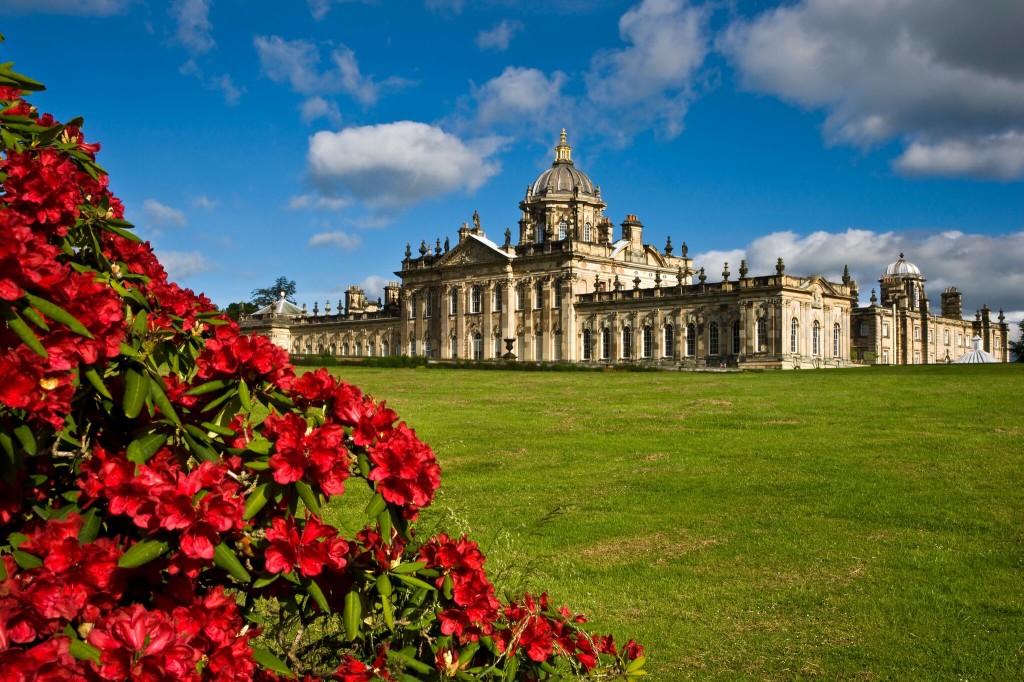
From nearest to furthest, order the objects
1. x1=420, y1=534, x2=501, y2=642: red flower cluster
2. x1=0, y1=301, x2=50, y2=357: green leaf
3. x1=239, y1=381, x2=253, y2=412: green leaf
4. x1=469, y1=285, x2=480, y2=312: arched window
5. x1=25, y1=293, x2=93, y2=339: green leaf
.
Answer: x1=0, y1=301, x2=50, y2=357: green leaf → x1=25, y1=293, x2=93, y2=339: green leaf → x1=239, y1=381, x2=253, y2=412: green leaf → x1=420, y1=534, x2=501, y2=642: red flower cluster → x1=469, y1=285, x2=480, y2=312: arched window

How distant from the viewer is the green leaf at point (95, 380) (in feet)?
9.87

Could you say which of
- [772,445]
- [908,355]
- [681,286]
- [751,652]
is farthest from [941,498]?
[908,355]

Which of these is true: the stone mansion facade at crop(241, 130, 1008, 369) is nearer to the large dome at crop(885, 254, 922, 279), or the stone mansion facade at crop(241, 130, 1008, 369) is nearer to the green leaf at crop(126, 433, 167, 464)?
the large dome at crop(885, 254, 922, 279)

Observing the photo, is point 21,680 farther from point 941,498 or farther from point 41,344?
point 941,498

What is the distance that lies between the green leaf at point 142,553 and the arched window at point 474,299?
71836 mm

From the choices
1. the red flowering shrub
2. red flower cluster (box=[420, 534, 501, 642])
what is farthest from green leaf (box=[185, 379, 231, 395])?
red flower cluster (box=[420, 534, 501, 642])

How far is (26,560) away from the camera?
293 centimetres

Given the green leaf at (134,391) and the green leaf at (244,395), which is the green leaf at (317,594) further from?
the green leaf at (134,391)

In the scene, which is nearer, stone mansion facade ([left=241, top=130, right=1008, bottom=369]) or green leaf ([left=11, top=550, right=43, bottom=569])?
green leaf ([left=11, top=550, right=43, bottom=569])

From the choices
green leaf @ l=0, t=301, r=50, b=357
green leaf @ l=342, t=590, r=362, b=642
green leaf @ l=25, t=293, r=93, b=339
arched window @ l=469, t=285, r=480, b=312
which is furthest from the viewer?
arched window @ l=469, t=285, r=480, b=312

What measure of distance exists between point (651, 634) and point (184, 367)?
17.7 ft

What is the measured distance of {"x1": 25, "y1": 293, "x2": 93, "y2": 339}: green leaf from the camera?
280cm

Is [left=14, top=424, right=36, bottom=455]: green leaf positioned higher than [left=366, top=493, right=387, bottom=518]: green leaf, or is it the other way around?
[left=14, top=424, right=36, bottom=455]: green leaf

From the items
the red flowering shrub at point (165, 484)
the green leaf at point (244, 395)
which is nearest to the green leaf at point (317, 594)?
the red flowering shrub at point (165, 484)
